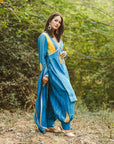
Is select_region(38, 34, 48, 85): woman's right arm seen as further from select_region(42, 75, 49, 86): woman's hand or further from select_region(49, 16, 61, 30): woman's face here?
select_region(49, 16, 61, 30): woman's face

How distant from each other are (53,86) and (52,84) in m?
0.03

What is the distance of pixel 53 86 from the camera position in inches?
135

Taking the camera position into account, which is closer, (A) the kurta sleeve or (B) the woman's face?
(A) the kurta sleeve

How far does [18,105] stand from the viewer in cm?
544

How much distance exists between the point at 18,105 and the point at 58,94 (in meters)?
2.31

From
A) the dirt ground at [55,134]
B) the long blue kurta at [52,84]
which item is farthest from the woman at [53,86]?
the dirt ground at [55,134]

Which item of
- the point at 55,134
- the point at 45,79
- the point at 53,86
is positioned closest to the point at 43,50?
the point at 45,79

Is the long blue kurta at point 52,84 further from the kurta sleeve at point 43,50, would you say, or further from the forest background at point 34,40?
the forest background at point 34,40

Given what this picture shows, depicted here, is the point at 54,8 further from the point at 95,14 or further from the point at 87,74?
the point at 87,74

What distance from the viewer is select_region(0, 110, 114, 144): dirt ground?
10.4 feet

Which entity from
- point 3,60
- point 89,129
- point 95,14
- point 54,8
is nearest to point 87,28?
point 95,14

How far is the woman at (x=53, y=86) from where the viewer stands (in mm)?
3311

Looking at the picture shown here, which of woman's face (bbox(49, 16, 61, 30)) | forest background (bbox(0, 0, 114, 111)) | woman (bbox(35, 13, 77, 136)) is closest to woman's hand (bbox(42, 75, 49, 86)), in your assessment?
woman (bbox(35, 13, 77, 136))

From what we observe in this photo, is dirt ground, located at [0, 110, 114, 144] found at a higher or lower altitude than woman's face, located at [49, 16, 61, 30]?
lower
